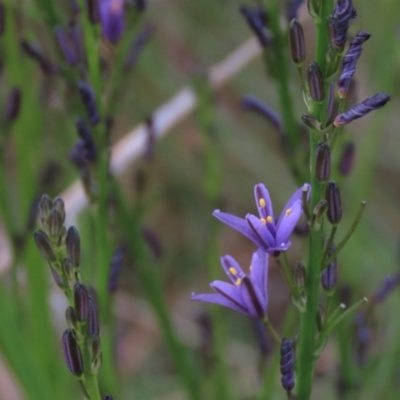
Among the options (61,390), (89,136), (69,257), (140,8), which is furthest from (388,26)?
(69,257)

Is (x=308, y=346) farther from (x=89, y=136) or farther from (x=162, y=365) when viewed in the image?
(x=162, y=365)

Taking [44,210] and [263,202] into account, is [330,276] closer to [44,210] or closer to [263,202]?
[263,202]

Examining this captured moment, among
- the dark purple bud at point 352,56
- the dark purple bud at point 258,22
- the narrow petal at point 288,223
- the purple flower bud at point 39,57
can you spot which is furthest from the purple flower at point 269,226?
the purple flower bud at point 39,57

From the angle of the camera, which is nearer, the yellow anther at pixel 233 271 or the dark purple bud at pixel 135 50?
the yellow anther at pixel 233 271

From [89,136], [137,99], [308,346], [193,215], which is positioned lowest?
[308,346]

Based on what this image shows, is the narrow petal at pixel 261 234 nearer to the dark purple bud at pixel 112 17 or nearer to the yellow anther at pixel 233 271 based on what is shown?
the yellow anther at pixel 233 271
